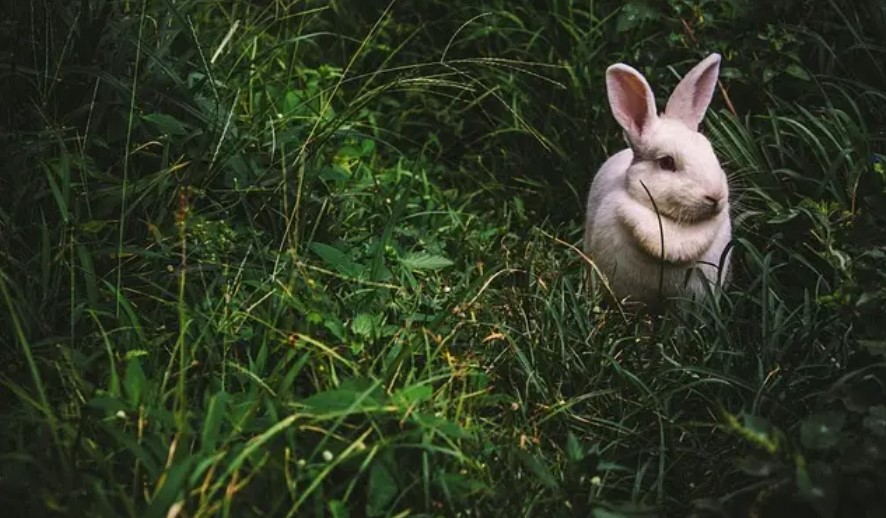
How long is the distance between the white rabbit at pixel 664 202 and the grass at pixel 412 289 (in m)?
0.11

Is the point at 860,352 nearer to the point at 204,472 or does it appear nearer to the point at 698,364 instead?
the point at 698,364

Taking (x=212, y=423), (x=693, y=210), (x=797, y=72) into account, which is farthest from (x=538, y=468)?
(x=797, y=72)

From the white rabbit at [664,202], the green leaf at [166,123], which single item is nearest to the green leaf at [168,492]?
the green leaf at [166,123]

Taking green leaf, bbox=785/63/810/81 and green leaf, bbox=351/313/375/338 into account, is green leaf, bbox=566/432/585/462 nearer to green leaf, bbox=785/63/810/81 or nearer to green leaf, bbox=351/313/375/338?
green leaf, bbox=351/313/375/338

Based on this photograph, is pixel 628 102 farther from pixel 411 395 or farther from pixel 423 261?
pixel 411 395

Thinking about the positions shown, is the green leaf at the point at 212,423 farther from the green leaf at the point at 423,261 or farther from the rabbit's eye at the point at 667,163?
the rabbit's eye at the point at 667,163

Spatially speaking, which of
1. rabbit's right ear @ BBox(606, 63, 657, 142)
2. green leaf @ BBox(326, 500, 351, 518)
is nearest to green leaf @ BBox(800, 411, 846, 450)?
green leaf @ BBox(326, 500, 351, 518)

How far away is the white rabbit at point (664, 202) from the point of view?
164 inches

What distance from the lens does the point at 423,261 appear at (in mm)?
4020

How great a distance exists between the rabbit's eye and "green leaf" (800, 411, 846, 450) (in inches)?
55.7

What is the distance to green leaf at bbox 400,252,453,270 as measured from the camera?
4.00 m

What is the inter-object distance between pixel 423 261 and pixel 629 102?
0.87m

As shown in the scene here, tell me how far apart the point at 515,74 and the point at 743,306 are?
1.67m

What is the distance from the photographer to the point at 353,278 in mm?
3787
